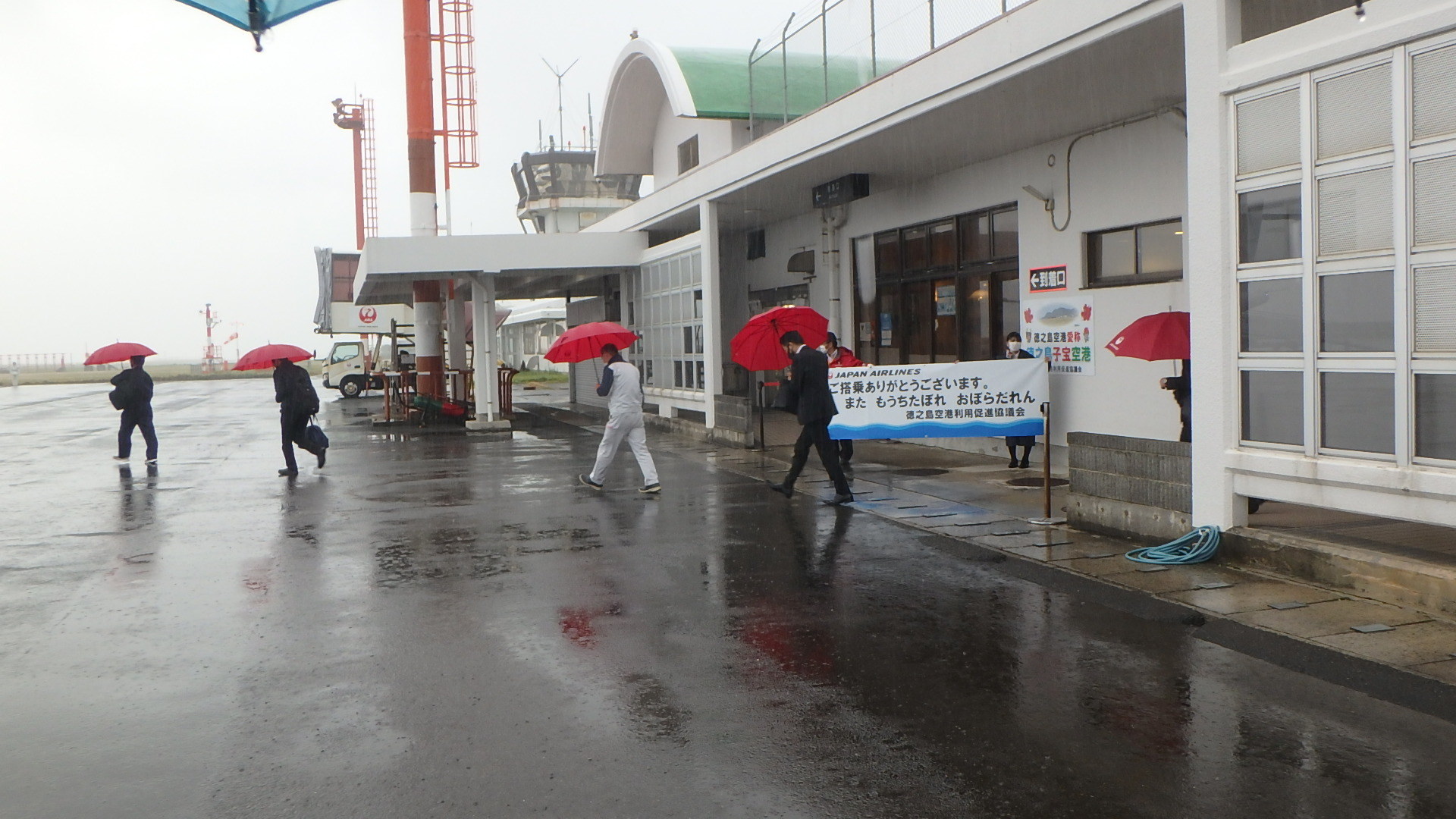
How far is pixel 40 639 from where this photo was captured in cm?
684

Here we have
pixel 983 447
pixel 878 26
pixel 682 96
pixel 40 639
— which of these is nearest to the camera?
pixel 40 639

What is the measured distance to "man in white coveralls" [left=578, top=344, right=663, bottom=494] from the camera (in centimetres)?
1266

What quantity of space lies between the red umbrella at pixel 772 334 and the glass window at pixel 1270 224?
19.5ft

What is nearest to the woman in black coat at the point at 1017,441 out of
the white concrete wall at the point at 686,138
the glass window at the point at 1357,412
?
the glass window at the point at 1357,412

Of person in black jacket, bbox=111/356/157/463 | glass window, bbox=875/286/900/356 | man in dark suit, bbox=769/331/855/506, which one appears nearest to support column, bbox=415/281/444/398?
person in black jacket, bbox=111/356/157/463

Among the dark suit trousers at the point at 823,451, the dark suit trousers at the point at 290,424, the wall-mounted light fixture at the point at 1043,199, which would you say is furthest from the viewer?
the dark suit trousers at the point at 290,424

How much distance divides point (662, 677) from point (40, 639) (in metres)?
3.98

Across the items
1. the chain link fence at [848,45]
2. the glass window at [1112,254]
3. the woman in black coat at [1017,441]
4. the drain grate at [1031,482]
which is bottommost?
the drain grate at [1031,482]

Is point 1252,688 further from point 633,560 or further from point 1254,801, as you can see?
point 633,560

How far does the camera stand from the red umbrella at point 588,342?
13.0 meters

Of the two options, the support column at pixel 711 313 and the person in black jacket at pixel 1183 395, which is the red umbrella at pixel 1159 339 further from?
the support column at pixel 711 313

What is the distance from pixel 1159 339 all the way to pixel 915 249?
6902mm

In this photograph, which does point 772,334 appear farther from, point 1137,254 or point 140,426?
point 140,426

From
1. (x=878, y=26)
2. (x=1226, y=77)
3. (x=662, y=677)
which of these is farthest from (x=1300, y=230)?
(x=878, y=26)
